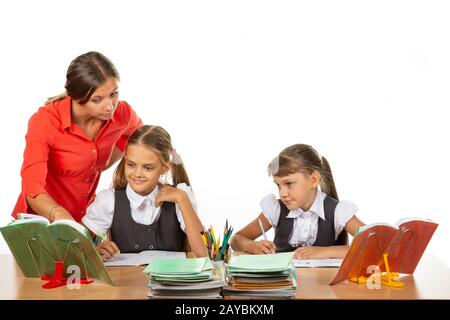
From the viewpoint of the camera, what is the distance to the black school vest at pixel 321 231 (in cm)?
286

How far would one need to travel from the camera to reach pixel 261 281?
208cm

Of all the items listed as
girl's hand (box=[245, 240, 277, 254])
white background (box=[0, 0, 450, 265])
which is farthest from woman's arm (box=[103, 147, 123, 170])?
white background (box=[0, 0, 450, 265])

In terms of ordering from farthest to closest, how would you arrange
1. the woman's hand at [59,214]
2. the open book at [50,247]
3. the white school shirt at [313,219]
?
the white school shirt at [313,219] → the woman's hand at [59,214] → the open book at [50,247]

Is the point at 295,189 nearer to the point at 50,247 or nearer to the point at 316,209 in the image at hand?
the point at 316,209

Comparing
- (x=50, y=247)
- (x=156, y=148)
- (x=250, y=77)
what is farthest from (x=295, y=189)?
(x=250, y=77)

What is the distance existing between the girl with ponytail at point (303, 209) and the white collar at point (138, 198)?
1.07 feet

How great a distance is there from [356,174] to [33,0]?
6.89 feet

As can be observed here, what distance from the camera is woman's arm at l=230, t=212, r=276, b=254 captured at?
8.55 feet

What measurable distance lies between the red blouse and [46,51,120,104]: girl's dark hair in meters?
0.16

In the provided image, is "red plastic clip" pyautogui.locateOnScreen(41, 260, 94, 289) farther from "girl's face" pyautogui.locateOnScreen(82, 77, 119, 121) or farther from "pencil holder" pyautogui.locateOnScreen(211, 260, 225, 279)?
"girl's face" pyautogui.locateOnScreen(82, 77, 119, 121)

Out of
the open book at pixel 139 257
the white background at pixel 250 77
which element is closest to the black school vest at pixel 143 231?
the open book at pixel 139 257

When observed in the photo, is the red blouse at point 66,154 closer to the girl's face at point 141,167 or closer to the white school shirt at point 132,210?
the white school shirt at point 132,210

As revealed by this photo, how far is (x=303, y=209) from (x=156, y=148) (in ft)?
1.89

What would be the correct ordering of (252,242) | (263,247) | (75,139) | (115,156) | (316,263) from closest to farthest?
(316,263) → (263,247) → (252,242) → (75,139) → (115,156)
